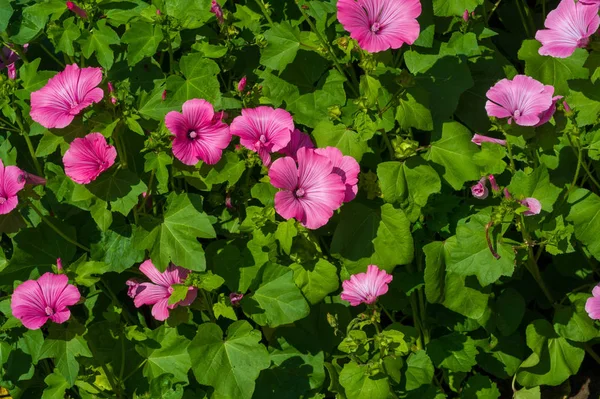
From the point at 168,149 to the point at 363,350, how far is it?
1012 mm

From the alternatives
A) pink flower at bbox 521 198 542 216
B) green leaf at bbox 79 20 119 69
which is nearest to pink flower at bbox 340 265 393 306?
pink flower at bbox 521 198 542 216

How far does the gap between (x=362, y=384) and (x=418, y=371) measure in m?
0.28

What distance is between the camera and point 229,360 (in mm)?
3047

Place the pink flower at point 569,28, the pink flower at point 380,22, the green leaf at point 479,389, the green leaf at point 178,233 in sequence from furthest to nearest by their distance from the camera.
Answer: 1. the green leaf at point 479,389
2. the green leaf at point 178,233
3. the pink flower at point 569,28
4. the pink flower at point 380,22

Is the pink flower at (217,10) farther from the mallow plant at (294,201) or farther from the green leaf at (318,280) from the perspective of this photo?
the green leaf at (318,280)

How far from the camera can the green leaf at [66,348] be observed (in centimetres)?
299

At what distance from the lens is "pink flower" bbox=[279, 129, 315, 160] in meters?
3.00

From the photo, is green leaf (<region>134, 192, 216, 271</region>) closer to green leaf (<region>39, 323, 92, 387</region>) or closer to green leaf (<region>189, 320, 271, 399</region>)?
green leaf (<region>189, 320, 271, 399</region>)

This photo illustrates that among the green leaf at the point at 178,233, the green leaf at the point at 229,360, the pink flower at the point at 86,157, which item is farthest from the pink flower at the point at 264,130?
the green leaf at the point at 229,360

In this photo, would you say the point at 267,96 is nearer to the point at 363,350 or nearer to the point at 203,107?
the point at 203,107

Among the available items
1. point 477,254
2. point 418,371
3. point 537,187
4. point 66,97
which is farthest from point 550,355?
point 66,97

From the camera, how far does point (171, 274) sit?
3.10m

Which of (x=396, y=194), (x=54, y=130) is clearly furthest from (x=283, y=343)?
(x=54, y=130)

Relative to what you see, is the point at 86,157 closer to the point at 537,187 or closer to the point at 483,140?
the point at 483,140
